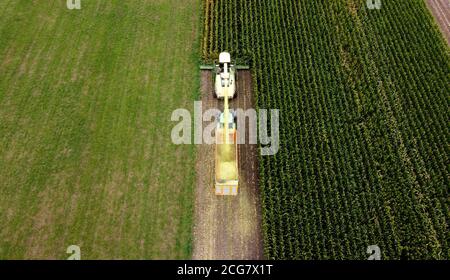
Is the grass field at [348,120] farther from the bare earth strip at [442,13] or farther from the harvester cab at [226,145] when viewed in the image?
the harvester cab at [226,145]

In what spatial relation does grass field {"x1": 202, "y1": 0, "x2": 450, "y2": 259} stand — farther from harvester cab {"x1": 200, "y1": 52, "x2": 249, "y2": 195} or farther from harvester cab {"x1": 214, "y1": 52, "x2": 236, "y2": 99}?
harvester cab {"x1": 200, "y1": 52, "x2": 249, "y2": 195}

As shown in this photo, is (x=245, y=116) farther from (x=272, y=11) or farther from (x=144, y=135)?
(x=272, y=11)

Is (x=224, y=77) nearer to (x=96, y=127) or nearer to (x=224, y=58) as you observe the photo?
(x=224, y=58)

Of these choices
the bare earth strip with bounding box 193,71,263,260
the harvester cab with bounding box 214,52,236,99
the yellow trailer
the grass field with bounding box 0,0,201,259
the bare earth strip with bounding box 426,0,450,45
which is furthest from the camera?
the bare earth strip with bounding box 426,0,450,45

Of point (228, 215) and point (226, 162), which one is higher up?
point (226, 162)

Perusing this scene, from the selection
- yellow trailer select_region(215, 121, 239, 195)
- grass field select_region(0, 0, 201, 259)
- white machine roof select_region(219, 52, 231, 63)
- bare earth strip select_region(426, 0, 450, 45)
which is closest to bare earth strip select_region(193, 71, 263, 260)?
grass field select_region(0, 0, 201, 259)

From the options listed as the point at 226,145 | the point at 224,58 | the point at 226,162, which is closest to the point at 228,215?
the point at 226,162
